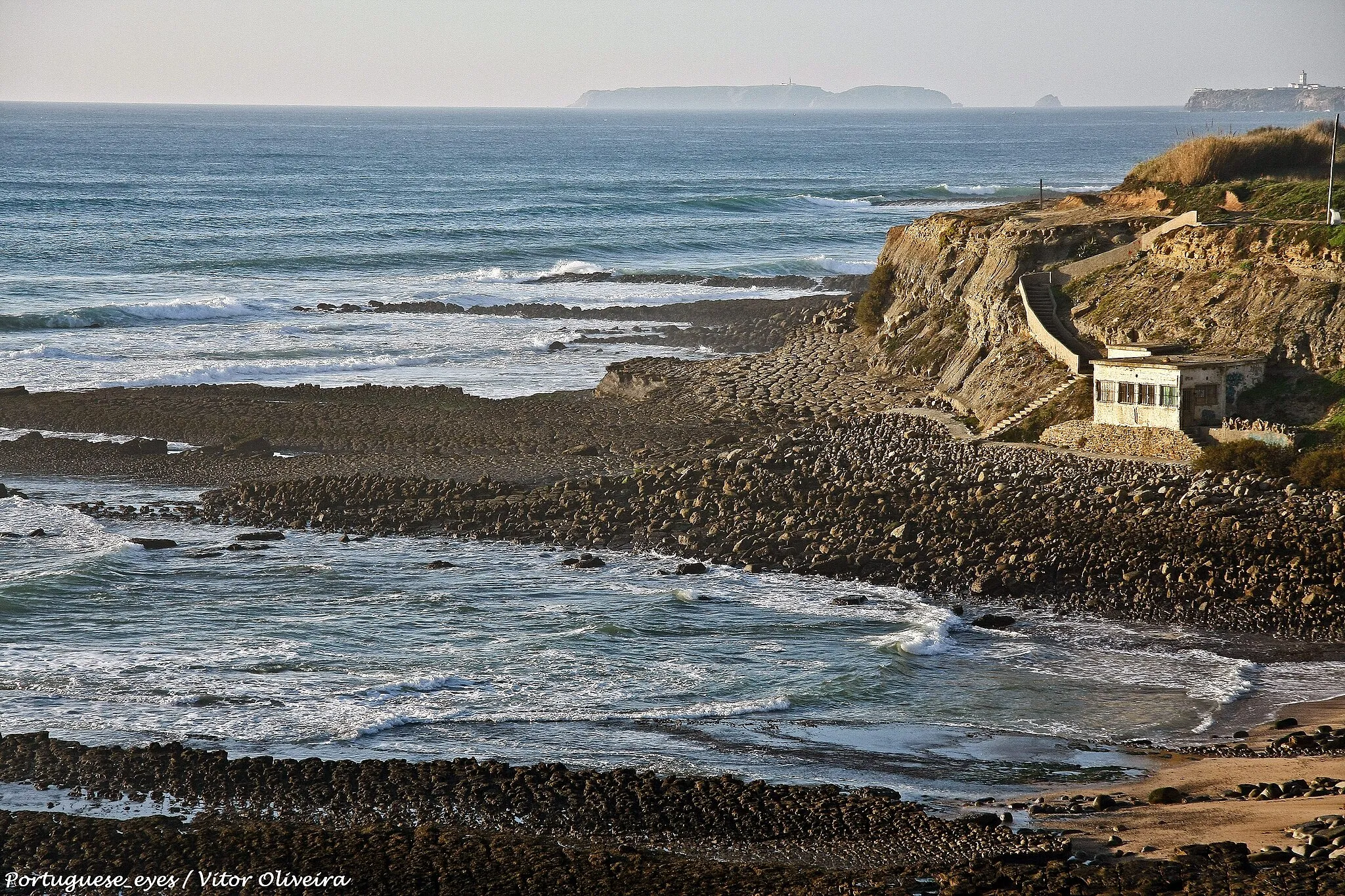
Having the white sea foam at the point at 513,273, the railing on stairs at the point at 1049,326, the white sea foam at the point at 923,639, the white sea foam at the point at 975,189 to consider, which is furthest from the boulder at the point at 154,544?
the white sea foam at the point at 975,189

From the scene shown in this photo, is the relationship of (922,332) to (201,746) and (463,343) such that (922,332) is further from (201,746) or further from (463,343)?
(201,746)

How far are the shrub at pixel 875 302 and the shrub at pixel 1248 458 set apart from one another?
19.6 metres

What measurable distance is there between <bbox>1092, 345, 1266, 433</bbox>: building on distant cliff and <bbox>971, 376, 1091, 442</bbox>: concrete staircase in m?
2.15

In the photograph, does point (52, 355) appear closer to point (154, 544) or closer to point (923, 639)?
point (154, 544)

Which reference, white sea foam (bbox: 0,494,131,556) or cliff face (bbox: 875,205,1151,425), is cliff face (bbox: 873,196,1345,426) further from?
white sea foam (bbox: 0,494,131,556)

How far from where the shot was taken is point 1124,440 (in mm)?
32500

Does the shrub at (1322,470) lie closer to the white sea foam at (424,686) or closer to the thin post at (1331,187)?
the thin post at (1331,187)

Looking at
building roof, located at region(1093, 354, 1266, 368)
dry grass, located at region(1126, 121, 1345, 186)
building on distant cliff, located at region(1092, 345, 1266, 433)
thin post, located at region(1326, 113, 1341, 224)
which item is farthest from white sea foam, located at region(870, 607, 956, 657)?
dry grass, located at region(1126, 121, 1345, 186)

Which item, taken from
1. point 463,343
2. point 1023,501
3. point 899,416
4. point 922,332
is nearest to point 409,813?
point 1023,501

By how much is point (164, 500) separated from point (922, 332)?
893 inches

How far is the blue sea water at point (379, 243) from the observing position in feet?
176

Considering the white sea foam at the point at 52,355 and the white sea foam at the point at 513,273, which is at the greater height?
the white sea foam at the point at 513,273

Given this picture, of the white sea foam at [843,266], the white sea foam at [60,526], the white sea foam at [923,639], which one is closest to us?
the white sea foam at [923,639]

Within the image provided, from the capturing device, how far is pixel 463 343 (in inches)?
2254
